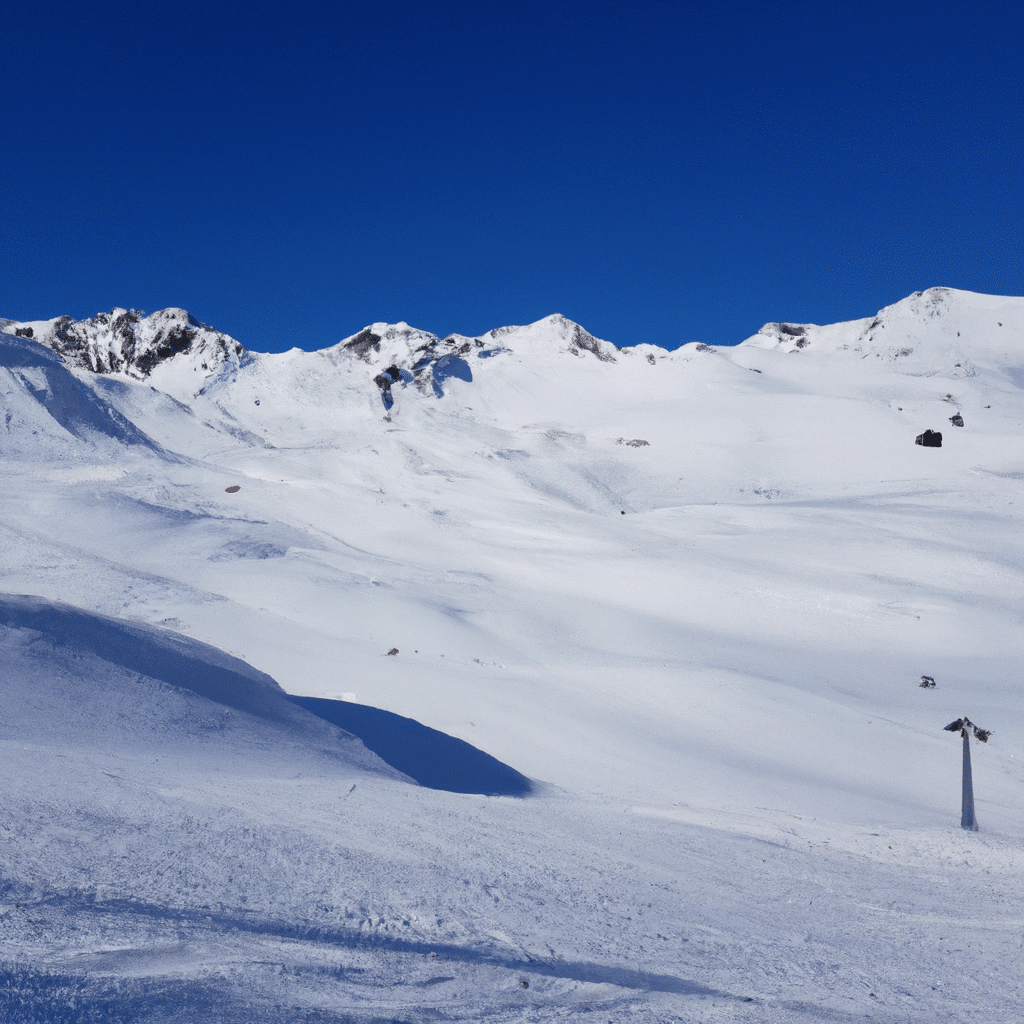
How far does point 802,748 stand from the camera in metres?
12.6

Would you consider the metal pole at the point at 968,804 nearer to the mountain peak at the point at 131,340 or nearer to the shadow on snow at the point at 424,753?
the shadow on snow at the point at 424,753

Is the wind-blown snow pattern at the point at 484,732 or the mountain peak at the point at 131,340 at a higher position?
the mountain peak at the point at 131,340

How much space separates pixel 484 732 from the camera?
10867 millimetres

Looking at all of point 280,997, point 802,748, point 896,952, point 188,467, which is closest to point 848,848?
point 896,952

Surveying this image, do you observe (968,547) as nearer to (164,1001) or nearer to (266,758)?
(266,758)

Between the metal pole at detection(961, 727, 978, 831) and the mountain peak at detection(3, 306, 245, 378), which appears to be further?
the mountain peak at detection(3, 306, 245, 378)

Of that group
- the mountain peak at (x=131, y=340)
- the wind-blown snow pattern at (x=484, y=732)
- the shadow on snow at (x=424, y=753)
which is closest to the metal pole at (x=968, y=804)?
the wind-blown snow pattern at (x=484, y=732)

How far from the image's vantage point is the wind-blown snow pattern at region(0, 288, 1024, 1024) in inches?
138

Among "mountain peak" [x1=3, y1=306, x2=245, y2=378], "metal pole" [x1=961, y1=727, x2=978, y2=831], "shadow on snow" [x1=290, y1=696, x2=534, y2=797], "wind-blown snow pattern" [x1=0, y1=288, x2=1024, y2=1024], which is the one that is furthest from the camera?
"mountain peak" [x1=3, y1=306, x2=245, y2=378]

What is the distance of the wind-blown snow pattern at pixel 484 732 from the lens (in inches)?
138

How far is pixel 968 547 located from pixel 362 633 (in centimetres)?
2111

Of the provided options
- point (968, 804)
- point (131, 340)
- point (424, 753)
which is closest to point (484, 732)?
point (424, 753)

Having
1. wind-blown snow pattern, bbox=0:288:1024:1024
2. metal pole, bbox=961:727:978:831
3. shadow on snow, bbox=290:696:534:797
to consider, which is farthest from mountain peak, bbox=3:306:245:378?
metal pole, bbox=961:727:978:831

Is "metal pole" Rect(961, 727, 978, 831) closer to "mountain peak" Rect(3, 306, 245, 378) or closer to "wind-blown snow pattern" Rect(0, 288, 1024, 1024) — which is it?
"wind-blown snow pattern" Rect(0, 288, 1024, 1024)
